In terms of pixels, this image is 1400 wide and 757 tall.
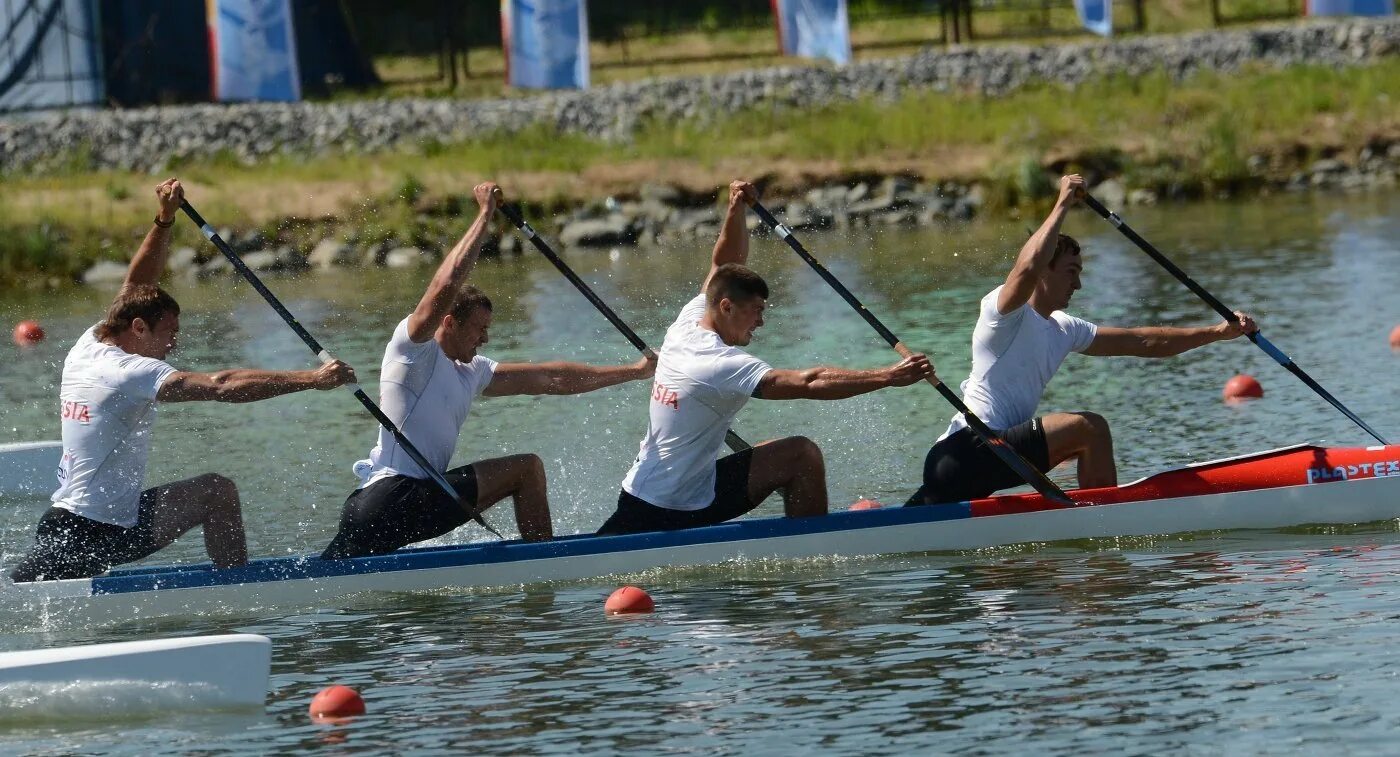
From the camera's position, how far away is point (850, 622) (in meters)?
9.38

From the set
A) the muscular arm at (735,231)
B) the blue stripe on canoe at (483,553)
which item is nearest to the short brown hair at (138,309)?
the blue stripe on canoe at (483,553)

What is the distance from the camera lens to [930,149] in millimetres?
29656

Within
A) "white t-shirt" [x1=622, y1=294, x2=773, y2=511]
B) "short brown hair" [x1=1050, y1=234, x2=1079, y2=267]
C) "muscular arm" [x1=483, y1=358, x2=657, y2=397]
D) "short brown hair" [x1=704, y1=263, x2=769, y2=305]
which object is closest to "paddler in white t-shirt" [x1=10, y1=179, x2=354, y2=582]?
"muscular arm" [x1=483, y1=358, x2=657, y2=397]

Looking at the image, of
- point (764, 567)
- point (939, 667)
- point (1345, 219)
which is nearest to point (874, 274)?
point (1345, 219)

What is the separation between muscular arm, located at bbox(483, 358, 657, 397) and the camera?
34.6 feet

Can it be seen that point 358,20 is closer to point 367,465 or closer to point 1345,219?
point 1345,219

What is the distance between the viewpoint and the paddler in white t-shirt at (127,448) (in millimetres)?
9539

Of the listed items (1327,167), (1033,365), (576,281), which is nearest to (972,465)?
(1033,365)

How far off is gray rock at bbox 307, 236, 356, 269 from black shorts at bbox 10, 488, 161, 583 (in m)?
17.9

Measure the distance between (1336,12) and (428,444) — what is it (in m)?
29.9

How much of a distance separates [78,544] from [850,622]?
3719 mm

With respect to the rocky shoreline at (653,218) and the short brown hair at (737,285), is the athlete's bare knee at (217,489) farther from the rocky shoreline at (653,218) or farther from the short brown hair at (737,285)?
the rocky shoreline at (653,218)

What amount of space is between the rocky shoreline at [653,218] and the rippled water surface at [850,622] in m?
10.3

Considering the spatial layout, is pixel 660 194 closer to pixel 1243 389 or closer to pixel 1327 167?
pixel 1327 167
